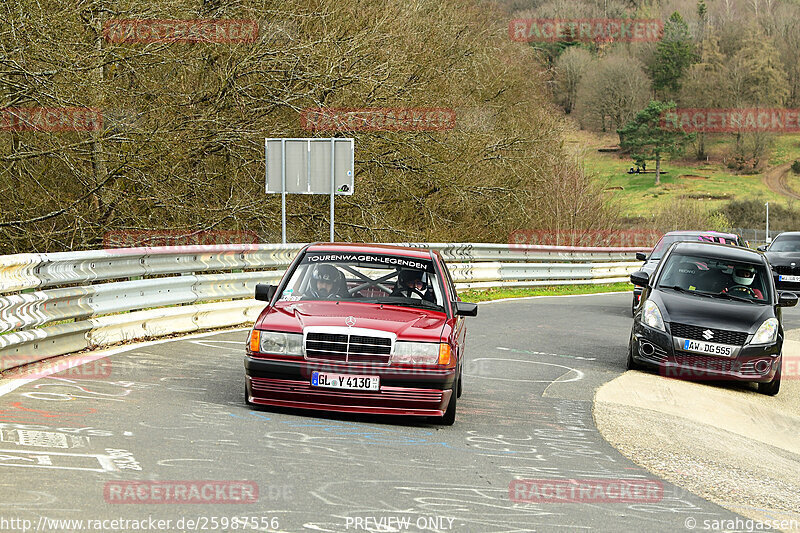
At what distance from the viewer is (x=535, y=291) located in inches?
1002

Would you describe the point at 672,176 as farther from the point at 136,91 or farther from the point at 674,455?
the point at 674,455

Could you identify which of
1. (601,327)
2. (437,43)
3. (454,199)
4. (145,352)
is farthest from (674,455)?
(437,43)

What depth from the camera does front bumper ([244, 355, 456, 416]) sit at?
7496mm

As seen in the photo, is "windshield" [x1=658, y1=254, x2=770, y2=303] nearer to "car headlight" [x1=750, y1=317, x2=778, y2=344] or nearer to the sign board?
"car headlight" [x1=750, y1=317, x2=778, y2=344]

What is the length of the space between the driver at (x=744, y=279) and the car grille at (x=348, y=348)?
6.67 metres

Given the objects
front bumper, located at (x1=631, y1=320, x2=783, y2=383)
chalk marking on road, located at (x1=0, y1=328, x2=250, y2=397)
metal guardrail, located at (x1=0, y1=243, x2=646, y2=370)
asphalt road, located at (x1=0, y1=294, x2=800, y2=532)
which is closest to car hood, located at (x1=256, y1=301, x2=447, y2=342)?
asphalt road, located at (x1=0, y1=294, x2=800, y2=532)

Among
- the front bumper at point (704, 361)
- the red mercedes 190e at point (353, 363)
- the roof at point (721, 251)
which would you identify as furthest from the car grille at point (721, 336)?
the red mercedes 190e at point (353, 363)

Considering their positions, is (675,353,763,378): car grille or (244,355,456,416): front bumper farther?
(675,353,763,378): car grille

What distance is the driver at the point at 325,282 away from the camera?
863 cm

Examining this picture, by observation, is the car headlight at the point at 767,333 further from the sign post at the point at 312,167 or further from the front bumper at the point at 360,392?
the sign post at the point at 312,167

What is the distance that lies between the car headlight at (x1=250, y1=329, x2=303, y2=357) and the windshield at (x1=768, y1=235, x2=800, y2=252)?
80.9ft

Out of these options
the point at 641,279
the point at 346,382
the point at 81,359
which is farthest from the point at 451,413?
the point at 641,279

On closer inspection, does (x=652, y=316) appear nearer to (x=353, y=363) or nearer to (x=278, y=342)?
(x=353, y=363)

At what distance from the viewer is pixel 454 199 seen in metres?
26.2
